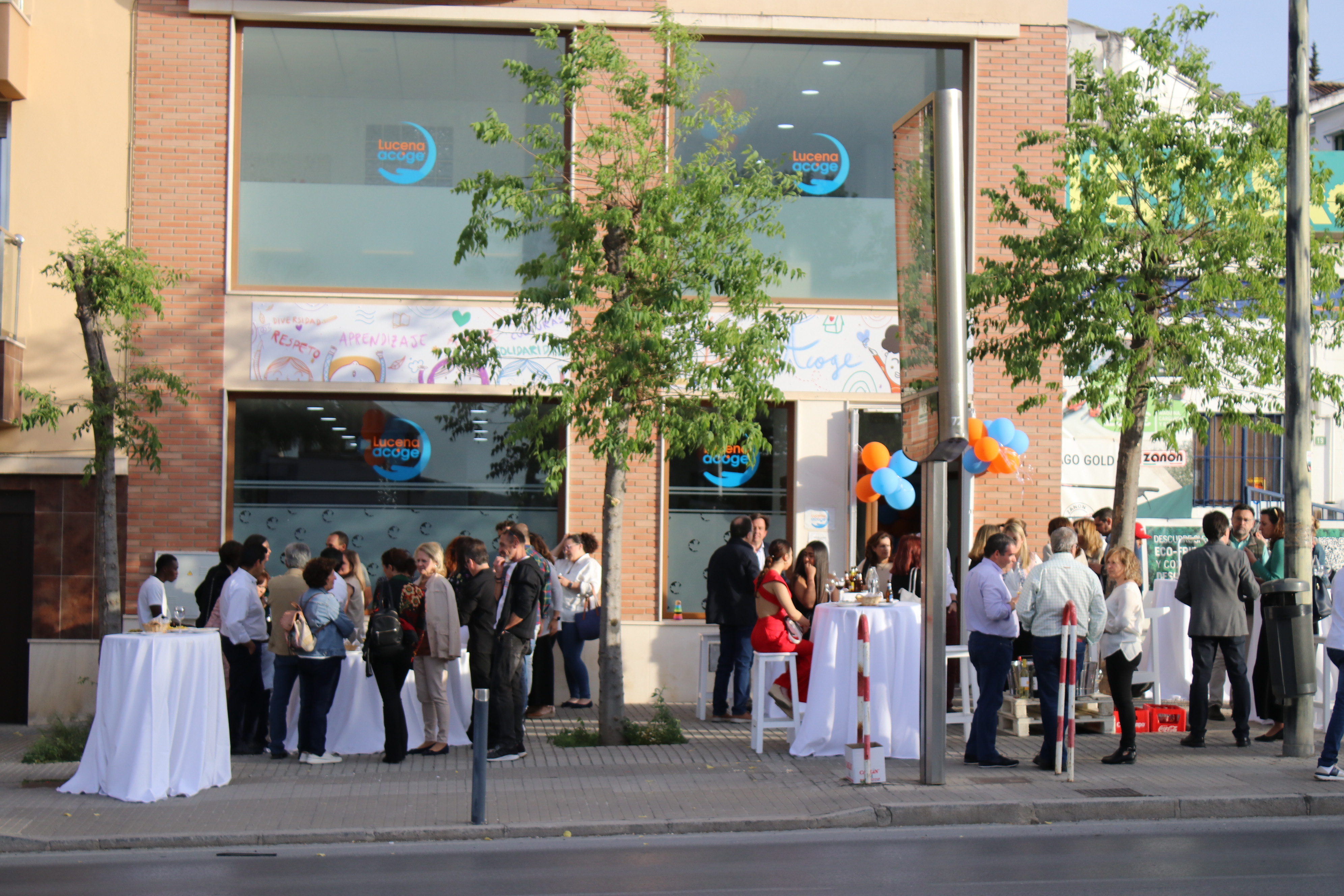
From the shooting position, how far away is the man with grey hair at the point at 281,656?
1043 cm

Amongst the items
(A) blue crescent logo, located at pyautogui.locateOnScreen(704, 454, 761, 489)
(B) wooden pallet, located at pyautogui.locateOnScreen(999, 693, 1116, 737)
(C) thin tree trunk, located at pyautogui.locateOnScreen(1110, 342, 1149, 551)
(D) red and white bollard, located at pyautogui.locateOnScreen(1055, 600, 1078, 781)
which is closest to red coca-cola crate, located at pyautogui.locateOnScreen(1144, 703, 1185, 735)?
(B) wooden pallet, located at pyautogui.locateOnScreen(999, 693, 1116, 737)

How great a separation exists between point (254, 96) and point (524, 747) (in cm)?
796

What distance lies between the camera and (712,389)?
36.4ft

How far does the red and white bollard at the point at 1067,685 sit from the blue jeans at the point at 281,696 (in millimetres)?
5919

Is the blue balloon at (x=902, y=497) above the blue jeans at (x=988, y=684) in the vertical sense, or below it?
above

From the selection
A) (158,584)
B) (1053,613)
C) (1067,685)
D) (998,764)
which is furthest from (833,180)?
(158,584)

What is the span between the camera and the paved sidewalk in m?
8.19

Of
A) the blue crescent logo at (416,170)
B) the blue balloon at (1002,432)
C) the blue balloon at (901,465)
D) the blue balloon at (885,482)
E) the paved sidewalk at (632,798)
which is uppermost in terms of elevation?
the blue crescent logo at (416,170)

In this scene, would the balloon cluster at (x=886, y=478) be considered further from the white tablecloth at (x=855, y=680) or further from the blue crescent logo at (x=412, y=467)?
the blue crescent logo at (x=412, y=467)

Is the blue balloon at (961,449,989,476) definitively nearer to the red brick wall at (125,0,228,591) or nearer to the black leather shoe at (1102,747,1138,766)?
the black leather shoe at (1102,747,1138,766)

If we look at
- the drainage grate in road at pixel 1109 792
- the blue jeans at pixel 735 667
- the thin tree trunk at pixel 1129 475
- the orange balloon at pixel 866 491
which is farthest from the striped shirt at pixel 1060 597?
the orange balloon at pixel 866 491

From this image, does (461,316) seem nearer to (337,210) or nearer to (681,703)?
(337,210)

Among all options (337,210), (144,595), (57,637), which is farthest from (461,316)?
(57,637)

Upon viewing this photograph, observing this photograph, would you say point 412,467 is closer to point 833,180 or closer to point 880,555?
point 880,555
